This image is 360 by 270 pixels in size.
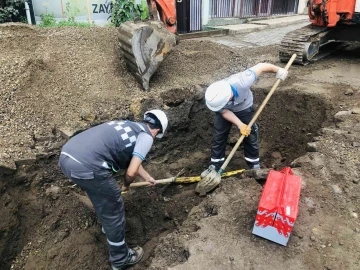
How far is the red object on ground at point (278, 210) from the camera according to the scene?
9.25 ft

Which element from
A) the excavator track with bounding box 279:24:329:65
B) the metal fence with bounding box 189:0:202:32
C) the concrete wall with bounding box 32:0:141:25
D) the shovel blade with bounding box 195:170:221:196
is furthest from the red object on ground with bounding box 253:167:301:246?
the metal fence with bounding box 189:0:202:32

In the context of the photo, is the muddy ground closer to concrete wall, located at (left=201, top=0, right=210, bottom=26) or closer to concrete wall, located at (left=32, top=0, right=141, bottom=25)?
concrete wall, located at (left=32, top=0, right=141, bottom=25)

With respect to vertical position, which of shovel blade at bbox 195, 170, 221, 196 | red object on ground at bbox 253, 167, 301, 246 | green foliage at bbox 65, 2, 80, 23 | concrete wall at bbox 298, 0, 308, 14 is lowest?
shovel blade at bbox 195, 170, 221, 196

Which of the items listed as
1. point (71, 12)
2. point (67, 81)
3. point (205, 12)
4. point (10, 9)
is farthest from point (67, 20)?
point (67, 81)

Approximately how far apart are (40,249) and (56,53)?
348 centimetres

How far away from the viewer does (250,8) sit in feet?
40.7

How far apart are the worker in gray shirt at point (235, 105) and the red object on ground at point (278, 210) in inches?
42.0

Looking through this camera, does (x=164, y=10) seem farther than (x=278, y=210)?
Yes

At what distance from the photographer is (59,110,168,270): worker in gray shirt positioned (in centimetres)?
310

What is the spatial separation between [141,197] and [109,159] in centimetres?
144

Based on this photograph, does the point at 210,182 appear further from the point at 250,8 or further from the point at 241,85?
the point at 250,8

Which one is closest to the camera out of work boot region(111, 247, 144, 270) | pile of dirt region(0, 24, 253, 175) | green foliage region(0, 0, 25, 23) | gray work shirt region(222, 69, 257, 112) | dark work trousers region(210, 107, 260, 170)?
work boot region(111, 247, 144, 270)

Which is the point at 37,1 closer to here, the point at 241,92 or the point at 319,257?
the point at 241,92

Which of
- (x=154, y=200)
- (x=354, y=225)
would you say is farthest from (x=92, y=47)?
(x=354, y=225)
